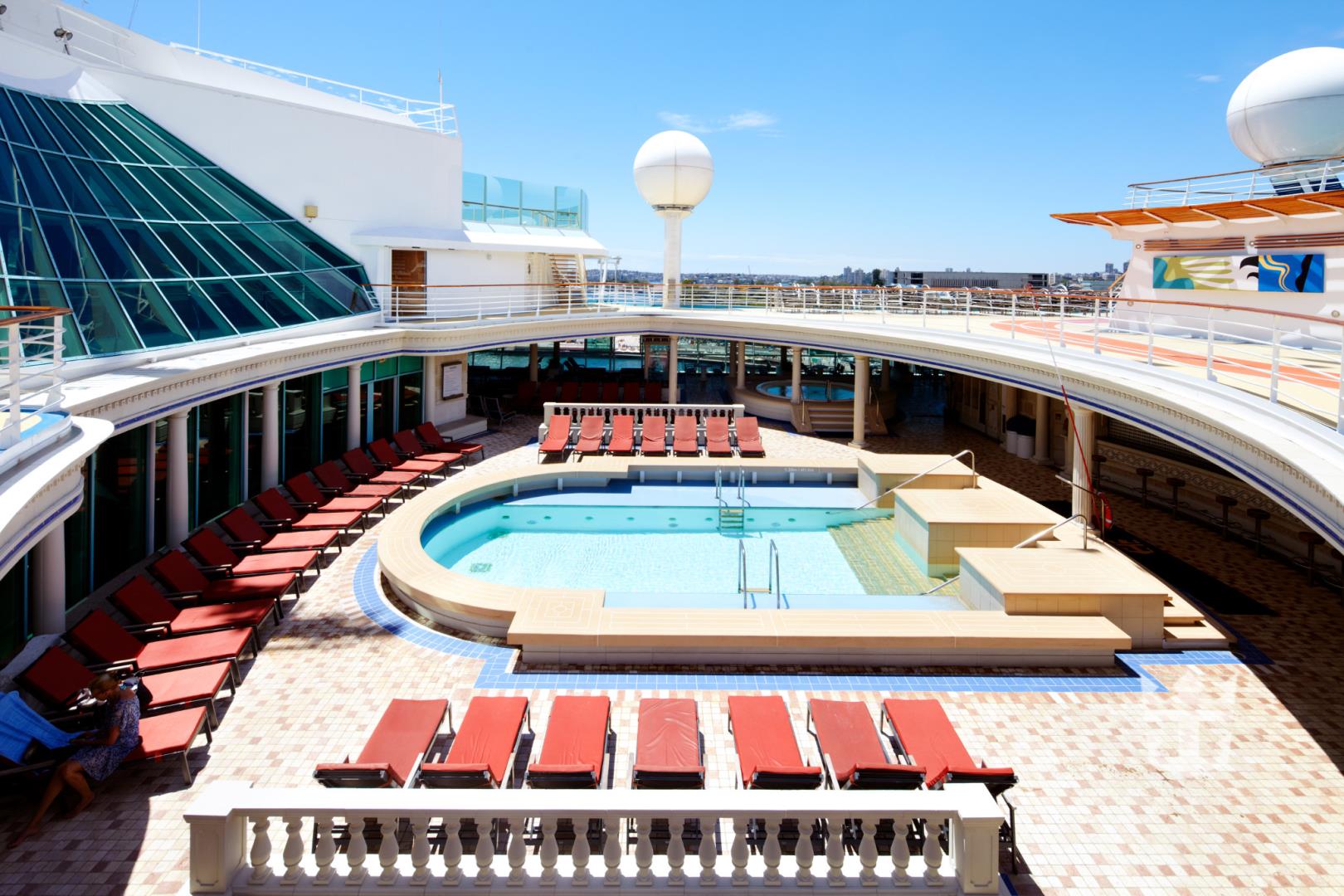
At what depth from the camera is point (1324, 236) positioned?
536 inches

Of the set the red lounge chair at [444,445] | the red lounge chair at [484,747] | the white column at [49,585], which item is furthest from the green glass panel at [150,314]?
the red lounge chair at [484,747]

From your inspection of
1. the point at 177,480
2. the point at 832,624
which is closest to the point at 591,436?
the point at 177,480

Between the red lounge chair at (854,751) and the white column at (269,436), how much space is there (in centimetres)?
1015

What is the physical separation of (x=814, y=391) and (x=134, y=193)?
62.2 ft

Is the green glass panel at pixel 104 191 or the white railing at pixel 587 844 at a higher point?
the green glass panel at pixel 104 191

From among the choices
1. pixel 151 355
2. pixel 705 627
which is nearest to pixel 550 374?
pixel 151 355

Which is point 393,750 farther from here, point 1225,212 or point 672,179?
point 672,179

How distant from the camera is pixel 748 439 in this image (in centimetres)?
1784

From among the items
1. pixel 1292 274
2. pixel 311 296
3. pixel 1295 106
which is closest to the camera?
pixel 1292 274

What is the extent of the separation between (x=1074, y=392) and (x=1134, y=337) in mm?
4958

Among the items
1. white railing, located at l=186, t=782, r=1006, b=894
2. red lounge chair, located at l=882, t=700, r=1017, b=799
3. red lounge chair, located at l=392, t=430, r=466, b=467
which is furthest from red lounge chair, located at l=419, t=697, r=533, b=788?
red lounge chair, located at l=392, t=430, r=466, b=467

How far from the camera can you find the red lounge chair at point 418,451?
15797 mm

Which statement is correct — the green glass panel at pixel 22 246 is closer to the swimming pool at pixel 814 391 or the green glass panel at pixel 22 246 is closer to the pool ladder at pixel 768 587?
the pool ladder at pixel 768 587

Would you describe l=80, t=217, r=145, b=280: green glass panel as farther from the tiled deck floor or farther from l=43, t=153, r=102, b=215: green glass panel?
the tiled deck floor
